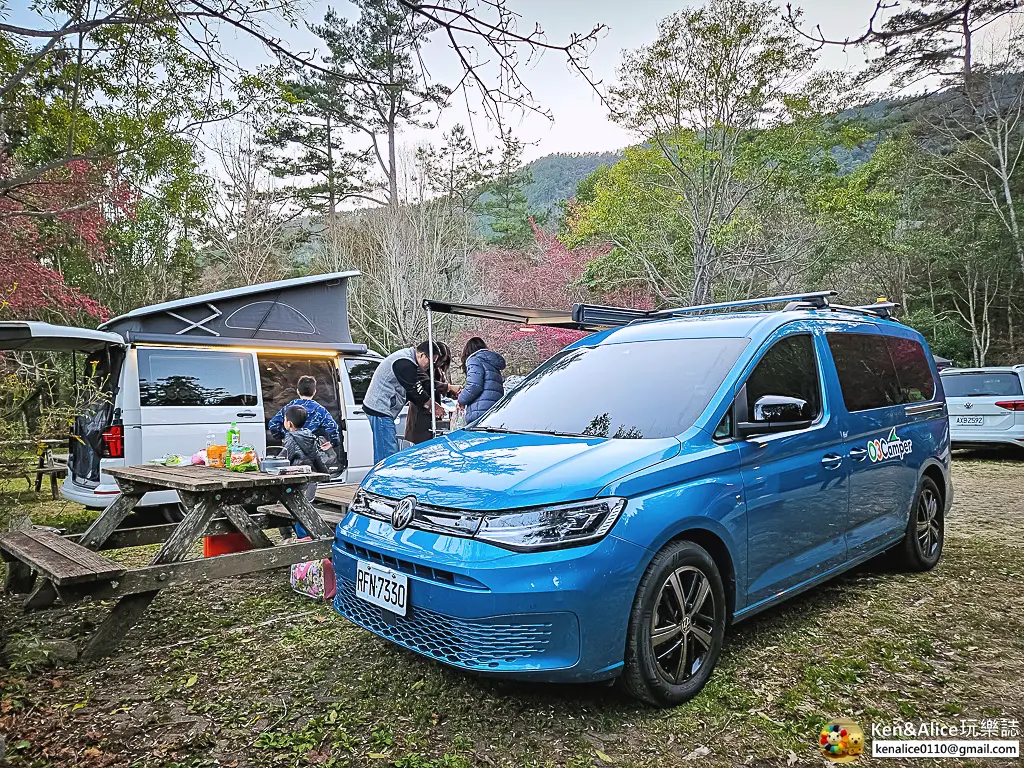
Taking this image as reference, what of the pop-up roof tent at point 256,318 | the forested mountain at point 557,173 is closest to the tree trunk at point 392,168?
the pop-up roof tent at point 256,318

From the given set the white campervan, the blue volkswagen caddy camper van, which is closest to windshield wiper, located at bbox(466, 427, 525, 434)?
the blue volkswagen caddy camper van

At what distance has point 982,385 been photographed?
10.8 meters

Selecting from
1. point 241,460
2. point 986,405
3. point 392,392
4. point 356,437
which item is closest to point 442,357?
point 392,392

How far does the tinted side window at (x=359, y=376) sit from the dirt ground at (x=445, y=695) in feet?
12.3

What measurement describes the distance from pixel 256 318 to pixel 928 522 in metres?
6.74

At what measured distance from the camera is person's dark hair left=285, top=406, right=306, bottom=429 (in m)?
5.80

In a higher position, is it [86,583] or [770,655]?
[86,583]

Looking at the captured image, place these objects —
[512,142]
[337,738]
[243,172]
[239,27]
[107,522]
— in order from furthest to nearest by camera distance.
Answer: [243,172] → [107,522] → [512,142] → [239,27] → [337,738]

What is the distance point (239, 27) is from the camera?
11.9ft

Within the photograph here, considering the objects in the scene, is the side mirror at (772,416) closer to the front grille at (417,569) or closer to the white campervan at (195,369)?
the front grille at (417,569)

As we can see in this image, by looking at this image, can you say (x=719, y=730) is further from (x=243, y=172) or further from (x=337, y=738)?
(x=243, y=172)

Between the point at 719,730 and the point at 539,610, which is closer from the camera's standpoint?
the point at 539,610

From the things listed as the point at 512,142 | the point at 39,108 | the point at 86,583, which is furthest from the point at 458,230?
the point at 86,583

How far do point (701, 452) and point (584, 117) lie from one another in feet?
9.26
